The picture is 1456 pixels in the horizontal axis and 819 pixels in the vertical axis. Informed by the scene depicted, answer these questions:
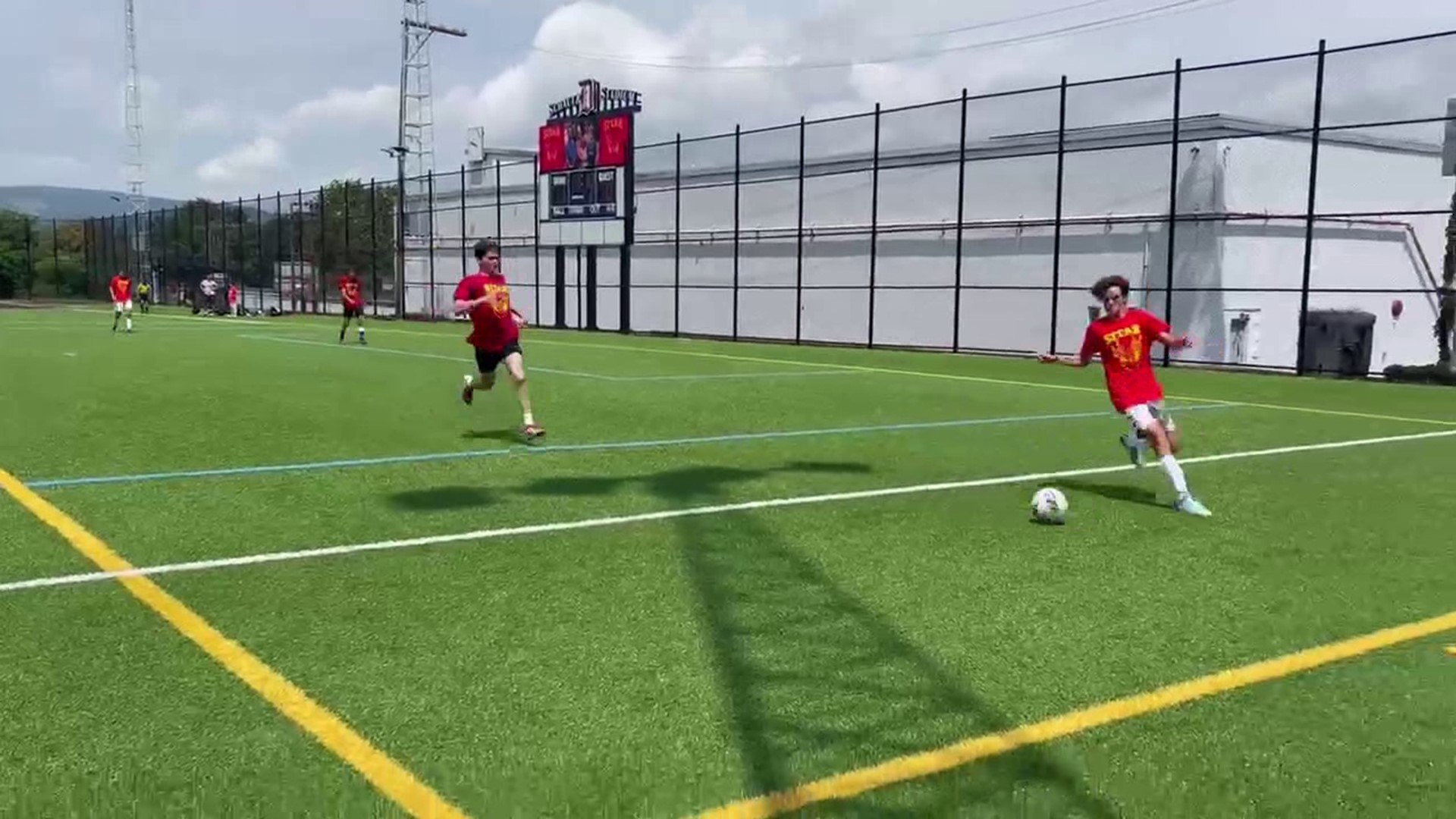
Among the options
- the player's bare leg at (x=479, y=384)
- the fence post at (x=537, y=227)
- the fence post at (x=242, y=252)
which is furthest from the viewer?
the fence post at (x=242, y=252)

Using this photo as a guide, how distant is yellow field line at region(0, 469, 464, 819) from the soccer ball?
4.98m

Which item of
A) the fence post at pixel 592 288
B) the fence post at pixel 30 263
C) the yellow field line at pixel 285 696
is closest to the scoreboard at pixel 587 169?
the fence post at pixel 592 288

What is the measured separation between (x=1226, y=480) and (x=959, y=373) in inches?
477

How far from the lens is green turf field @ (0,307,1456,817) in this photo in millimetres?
3727

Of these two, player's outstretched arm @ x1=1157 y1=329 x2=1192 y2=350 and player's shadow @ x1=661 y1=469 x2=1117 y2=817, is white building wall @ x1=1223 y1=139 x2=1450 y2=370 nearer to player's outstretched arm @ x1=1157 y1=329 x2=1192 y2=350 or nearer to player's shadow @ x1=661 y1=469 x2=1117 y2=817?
player's outstretched arm @ x1=1157 y1=329 x2=1192 y2=350

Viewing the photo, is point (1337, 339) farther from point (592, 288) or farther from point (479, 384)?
point (592, 288)

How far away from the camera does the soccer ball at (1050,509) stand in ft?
25.3

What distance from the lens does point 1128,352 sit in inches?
338

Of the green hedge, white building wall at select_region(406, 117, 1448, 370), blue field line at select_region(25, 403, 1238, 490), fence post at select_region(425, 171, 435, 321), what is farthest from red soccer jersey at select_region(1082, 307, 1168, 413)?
fence post at select_region(425, 171, 435, 321)

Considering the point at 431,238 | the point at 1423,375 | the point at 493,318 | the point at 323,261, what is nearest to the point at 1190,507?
the point at 493,318

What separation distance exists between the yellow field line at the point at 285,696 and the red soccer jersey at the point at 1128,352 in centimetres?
619

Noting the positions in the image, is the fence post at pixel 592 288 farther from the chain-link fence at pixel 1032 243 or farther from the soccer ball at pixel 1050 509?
the soccer ball at pixel 1050 509

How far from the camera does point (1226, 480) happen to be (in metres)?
9.62

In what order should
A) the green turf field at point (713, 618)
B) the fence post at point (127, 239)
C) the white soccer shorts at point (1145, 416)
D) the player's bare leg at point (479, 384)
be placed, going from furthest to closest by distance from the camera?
the fence post at point (127, 239) < the player's bare leg at point (479, 384) < the white soccer shorts at point (1145, 416) < the green turf field at point (713, 618)
